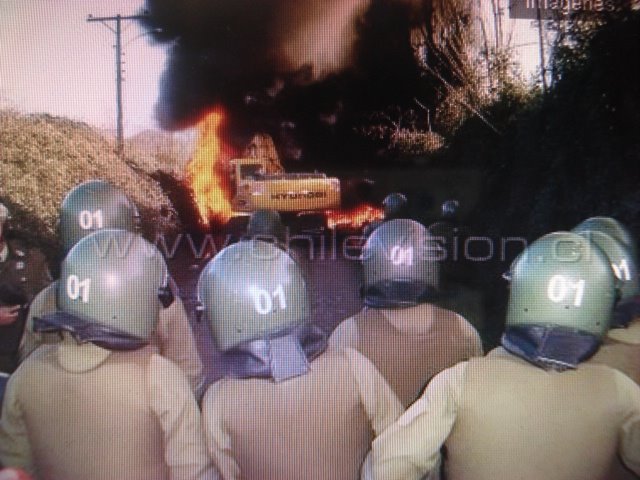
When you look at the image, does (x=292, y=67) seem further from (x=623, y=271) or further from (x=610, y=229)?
(x=623, y=271)

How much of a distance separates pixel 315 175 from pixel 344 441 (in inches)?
93.7

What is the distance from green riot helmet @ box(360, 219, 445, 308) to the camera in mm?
1872

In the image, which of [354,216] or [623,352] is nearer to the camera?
[623,352]

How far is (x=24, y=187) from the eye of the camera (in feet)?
9.42

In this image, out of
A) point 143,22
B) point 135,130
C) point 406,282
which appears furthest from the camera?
point 135,130

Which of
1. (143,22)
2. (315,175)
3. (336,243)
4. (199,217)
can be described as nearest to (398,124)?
(315,175)

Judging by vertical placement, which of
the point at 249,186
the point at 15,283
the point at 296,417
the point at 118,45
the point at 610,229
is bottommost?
the point at 296,417

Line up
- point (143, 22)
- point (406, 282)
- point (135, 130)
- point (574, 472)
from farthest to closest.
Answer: point (135, 130)
point (143, 22)
point (406, 282)
point (574, 472)

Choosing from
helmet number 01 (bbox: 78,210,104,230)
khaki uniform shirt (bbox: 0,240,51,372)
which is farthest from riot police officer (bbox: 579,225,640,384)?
khaki uniform shirt (bbox: 0,240,51,372)

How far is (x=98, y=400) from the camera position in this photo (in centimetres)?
135

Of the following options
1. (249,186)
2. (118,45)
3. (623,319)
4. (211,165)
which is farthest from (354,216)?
(623,319)

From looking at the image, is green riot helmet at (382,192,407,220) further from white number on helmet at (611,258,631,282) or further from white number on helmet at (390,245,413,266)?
white number on helmet at (611,258,631,282)

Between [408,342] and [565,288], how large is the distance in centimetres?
59

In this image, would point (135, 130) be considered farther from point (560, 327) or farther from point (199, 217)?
point (560, 327)
